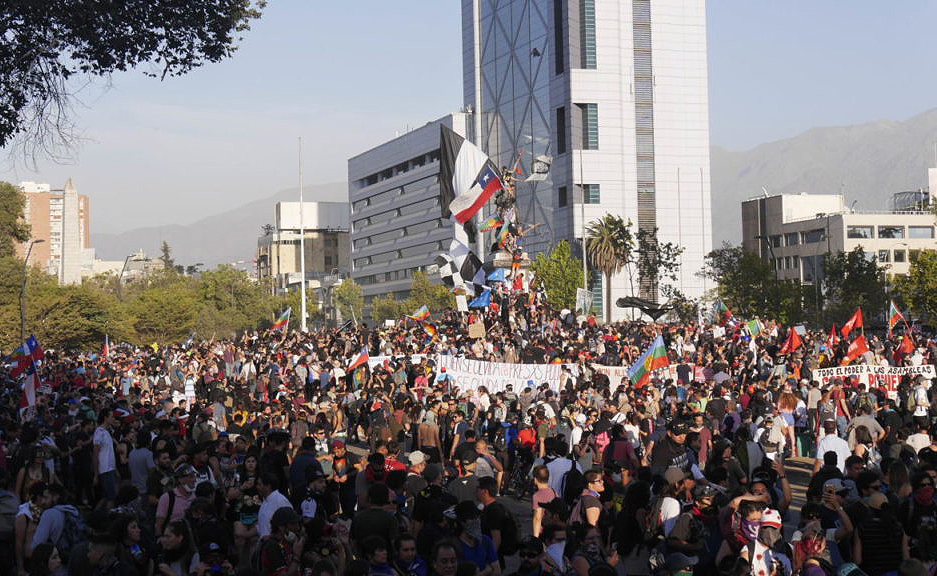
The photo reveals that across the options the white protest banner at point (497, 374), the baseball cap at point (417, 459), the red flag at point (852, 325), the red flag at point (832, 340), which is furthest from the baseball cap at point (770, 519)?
the red flag at point (852, 325)

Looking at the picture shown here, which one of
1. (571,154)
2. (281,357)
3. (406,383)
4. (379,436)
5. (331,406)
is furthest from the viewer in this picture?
(571,154)

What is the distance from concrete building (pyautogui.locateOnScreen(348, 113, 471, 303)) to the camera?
141m

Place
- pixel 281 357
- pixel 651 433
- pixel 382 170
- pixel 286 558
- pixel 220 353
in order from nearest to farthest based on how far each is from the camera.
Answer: pixel 286 558 < pixel 651 433 < pixel 281 357 < pixel 220 353 < pixel 382 170

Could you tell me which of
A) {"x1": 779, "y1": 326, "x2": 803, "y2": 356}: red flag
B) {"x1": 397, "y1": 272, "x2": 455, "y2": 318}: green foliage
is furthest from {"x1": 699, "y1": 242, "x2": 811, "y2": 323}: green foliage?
{"x1": 779, "y1": 326, "x2": 803, "y2": 356}: red flag

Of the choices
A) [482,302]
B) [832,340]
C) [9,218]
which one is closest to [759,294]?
[482,302]

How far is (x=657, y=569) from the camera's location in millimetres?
9445

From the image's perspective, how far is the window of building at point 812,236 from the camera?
126 metres

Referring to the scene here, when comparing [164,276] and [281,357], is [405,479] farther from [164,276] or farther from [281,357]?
[164,276]

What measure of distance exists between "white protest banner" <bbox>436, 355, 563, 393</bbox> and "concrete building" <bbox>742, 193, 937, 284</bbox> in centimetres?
8829

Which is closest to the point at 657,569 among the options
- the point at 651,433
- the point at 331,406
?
the point at 651,433

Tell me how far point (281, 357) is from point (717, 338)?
1403cm

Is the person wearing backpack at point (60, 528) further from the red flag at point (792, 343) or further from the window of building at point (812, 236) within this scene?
the window of building at point (812, 236)

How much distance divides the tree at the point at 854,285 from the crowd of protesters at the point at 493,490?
6108 cm

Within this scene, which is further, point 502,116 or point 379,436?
point 502,116
